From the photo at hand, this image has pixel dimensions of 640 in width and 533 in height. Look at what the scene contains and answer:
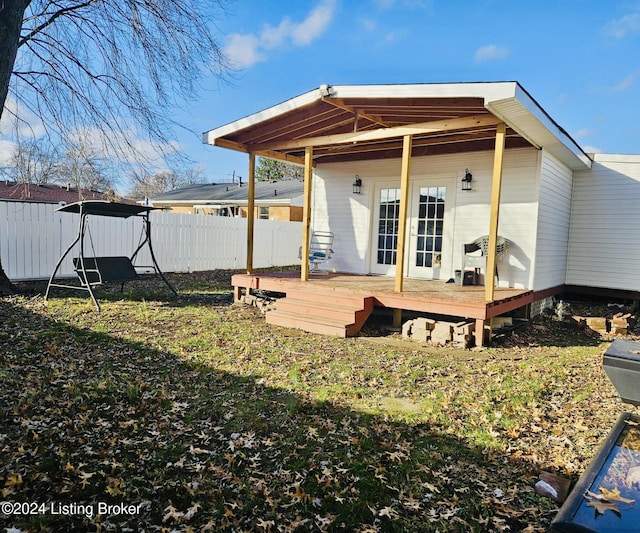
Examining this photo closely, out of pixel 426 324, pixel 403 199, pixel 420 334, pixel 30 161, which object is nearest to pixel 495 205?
pixel 403 199

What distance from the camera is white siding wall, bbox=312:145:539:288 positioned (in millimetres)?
7281

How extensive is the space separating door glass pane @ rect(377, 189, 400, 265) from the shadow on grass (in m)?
5.61

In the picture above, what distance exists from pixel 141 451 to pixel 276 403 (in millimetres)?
1136

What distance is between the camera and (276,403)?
3.55m

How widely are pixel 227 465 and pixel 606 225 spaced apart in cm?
891

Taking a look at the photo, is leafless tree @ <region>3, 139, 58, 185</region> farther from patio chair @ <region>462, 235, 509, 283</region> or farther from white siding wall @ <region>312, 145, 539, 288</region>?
patio chair @ <region>462, 235, 509, 283</region>

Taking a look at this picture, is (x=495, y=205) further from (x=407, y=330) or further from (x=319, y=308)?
(x=319, y=308)

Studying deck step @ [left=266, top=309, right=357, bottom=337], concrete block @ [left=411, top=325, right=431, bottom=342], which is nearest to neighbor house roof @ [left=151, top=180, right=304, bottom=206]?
deck step @ [left=266, top=309, right=357, bottom=337]

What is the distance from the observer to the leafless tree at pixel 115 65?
7.33 m

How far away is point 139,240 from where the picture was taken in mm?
10211

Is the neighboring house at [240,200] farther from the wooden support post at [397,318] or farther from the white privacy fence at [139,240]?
the wooden support post at [397,318]

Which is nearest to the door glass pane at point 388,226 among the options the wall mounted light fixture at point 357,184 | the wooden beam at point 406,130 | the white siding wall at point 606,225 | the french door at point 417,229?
the french door at point 417,229

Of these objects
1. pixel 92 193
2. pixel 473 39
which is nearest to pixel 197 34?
pixel 473 39

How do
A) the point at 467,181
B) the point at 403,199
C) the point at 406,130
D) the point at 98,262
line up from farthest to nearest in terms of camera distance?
the point at 467,181
the point at 98,262
the point at 406,130
the point at 403,199
